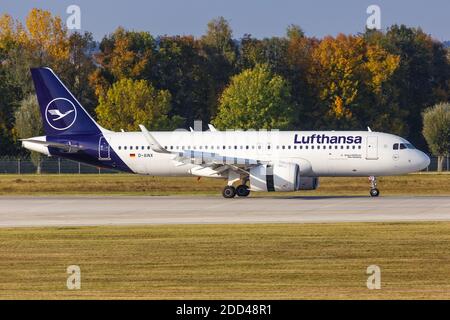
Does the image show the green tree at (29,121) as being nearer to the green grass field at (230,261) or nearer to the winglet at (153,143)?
the winglet at (153,143)

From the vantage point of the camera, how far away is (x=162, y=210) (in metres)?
45.6

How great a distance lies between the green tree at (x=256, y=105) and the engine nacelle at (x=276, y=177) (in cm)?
4617

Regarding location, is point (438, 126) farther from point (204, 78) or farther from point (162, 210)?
point (162, 210)

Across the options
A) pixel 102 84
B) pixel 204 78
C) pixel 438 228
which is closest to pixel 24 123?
pixel 102 84

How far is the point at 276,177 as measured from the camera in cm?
5250

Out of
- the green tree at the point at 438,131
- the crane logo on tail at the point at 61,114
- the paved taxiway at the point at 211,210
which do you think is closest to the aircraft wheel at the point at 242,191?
the paved taxiway at the point at 211,210

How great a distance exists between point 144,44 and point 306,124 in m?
19.1

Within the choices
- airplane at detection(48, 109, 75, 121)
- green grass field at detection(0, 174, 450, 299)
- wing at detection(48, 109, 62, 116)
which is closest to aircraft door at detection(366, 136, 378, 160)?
airplane at detection(48, 109, 75, 121)

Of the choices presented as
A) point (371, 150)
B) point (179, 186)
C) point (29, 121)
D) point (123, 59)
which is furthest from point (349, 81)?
point (371, 150)

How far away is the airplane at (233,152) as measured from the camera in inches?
2157

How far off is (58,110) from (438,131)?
193ft

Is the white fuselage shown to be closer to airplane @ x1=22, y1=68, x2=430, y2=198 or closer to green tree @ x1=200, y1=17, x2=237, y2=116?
airplane @ x1=22, y1=68, x2=430, y2=198

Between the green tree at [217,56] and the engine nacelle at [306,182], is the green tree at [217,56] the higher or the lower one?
the higher one

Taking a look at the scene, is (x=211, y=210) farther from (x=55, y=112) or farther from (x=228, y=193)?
(x=55, y=112)
